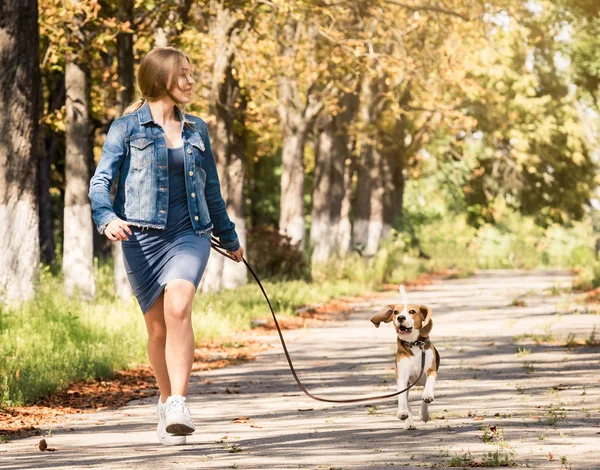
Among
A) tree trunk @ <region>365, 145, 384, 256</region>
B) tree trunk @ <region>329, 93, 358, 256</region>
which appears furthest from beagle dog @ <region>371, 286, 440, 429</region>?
tree trunk @ <region>365, 145, 384, 256</region>

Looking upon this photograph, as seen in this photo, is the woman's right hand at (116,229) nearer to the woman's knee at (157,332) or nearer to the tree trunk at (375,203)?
the woman's knee at (157,332)

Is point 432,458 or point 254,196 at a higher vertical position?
point 254,196

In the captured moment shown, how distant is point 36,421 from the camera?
10086 mm

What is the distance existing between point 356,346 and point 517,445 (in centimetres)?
957

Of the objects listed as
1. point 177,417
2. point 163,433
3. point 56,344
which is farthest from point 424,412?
point 56,344

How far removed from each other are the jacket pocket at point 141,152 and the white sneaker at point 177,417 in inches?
53.9

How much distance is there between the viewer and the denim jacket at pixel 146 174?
7.59 m

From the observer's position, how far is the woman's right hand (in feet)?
24.1

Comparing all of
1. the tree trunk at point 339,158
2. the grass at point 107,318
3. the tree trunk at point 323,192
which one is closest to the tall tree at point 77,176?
the grass at point 107,318

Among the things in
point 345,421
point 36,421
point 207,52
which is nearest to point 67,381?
A: point 36,421

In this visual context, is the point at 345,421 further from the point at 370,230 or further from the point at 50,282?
the point at 370,230

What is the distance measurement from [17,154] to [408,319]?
8481 mm

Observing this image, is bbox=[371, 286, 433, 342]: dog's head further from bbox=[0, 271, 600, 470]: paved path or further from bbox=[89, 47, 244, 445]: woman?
bbox=[89, 47, 244, 445]: woman

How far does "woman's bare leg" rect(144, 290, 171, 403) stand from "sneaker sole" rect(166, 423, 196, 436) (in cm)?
48
